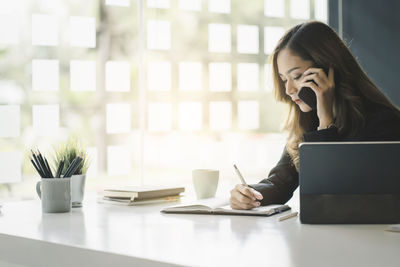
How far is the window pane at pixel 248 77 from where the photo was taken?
4383mm

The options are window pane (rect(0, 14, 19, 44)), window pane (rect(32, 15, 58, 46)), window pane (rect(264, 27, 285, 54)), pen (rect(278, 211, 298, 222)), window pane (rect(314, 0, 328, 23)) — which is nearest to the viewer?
pen (rect(278, 211, 298, 222))

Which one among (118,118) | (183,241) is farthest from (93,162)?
(183,241)

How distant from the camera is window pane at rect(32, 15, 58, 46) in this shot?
352cm

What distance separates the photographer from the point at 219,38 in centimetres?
427

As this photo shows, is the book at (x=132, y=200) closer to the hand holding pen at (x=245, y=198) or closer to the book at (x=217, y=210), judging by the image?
the book at (x=217, y=210)

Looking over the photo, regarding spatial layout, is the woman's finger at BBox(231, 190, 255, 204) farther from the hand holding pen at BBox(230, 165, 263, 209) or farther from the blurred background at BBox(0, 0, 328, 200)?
the blurred background at BBox(0, 0, 328, 200)

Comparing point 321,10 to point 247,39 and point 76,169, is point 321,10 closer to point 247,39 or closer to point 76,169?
point 247,39

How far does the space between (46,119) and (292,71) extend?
1.86m

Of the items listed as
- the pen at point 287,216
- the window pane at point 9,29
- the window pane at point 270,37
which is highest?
the window pane at point 270,37

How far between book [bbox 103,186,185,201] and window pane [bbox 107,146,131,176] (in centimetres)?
181

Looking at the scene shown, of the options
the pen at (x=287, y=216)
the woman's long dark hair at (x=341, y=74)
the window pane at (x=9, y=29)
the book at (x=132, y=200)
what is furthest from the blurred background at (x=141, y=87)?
the pen at (x=287, y=216)

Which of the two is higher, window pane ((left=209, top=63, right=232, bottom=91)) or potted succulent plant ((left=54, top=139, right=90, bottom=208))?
window pane ((left=209, top=63, right=232, bottom=91))

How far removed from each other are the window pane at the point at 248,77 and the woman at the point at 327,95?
2131 mm

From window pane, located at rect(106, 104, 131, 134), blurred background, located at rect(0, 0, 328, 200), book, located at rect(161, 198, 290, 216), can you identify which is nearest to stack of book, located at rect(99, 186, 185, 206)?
book, located at rect(161, 198, 290, 216)
